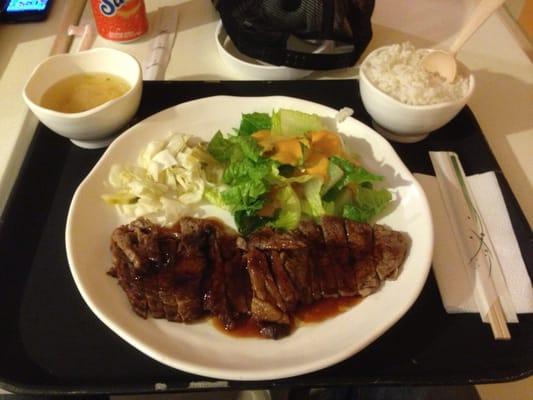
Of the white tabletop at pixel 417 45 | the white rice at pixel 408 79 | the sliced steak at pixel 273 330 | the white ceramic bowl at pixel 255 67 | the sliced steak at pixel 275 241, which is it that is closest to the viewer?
the sliced steak at pixel 273 330

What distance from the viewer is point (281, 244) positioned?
1.52 metres

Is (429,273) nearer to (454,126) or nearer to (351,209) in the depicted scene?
(351,209)

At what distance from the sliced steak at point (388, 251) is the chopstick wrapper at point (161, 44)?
134 centimetres

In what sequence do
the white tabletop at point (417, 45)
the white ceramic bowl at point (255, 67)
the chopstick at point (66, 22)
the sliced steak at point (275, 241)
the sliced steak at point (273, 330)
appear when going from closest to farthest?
the sliced steak at point (273, 330) < the sliced steak at point (275, 241) < the white tabletop at point (417, 45) < the white ceramic bowl at point (255, 67) < the chopstick at point (66, 22)

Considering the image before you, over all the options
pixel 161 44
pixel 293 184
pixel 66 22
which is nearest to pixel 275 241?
pixel 293 184

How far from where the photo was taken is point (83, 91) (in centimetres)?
189

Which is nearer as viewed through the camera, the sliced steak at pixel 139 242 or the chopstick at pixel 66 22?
the sliced steak at pixel 139 242

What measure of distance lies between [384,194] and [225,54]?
108 centimetres

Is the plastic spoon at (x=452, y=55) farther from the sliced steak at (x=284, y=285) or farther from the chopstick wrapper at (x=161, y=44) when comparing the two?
the chopstick wrapper at (x=161, y=44)

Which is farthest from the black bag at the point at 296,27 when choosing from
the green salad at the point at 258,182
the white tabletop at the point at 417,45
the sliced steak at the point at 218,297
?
the sliced steak at the point at 218,297

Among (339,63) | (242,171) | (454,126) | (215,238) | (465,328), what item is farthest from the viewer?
(339,63)

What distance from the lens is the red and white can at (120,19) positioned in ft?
7.22

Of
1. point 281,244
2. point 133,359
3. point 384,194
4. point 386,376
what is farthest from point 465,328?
point 133,359

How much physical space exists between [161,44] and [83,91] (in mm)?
616
